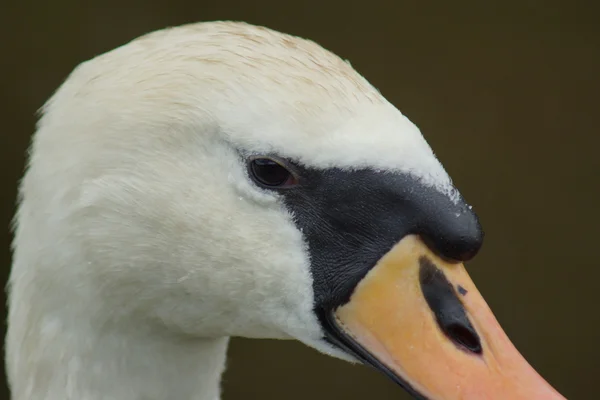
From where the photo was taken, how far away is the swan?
1639mm

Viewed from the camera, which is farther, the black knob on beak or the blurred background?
the blurred background

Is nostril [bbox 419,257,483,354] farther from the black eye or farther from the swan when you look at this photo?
the black eye

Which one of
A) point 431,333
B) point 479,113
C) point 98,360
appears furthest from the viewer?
point 479,113

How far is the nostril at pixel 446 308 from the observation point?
5.37 ft

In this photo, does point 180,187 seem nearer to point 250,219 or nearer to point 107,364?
point 250,219

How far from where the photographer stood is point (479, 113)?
458 cm

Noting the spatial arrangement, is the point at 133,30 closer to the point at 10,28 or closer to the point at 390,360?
the point at 10,28

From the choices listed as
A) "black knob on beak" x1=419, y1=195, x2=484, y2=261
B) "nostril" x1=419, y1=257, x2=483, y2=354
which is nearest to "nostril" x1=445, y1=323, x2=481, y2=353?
"nostril" x1=419, y1=257, x2=483, y2=354

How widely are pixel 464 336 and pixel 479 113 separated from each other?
3.04m

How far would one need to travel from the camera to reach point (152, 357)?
193 cm

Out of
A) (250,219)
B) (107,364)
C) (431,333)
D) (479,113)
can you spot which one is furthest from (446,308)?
(479,113)

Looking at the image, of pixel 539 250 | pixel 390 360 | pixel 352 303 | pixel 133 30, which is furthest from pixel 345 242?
pixel 539 250

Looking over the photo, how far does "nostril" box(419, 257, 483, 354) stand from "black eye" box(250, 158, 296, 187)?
0.81ft

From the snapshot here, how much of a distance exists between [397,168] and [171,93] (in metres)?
0.39
